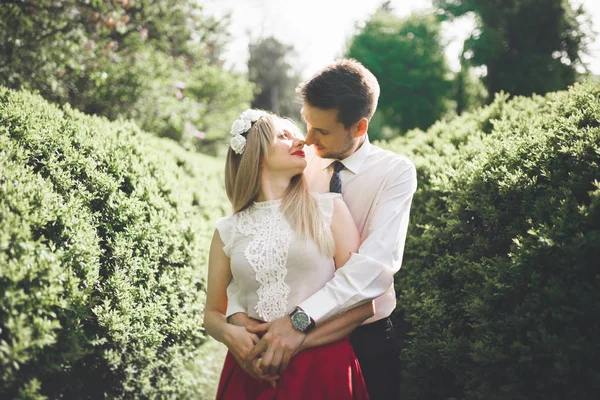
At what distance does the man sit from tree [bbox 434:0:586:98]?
23.3 metres

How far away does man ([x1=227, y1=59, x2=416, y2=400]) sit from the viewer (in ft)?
7.99

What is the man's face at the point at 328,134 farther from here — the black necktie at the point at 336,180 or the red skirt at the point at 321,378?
the red skirt at the point at 321,378

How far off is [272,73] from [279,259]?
1513 inches

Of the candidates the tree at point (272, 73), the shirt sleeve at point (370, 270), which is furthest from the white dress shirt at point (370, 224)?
the tree at point (272, 73)

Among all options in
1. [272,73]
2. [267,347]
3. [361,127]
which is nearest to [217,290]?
[267,347]

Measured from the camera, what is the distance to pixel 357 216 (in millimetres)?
3080

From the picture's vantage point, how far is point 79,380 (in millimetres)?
2697

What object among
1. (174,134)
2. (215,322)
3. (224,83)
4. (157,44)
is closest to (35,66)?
(157,44)

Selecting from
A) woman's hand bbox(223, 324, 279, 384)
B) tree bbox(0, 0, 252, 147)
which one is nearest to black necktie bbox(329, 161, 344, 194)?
woman's hand bbox(223, 324, 279, 384)

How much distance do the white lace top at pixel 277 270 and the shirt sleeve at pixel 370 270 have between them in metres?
0.15

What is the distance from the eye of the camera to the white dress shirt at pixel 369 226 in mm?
2445

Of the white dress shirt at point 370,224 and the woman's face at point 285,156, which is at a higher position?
the woman's face at point 285,156

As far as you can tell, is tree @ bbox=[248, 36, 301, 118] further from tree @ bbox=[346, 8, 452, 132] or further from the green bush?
the green bush

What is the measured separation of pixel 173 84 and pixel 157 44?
105 centimetres
